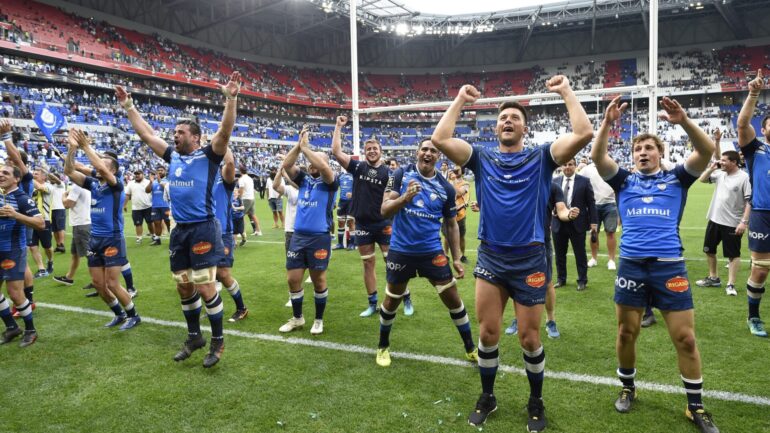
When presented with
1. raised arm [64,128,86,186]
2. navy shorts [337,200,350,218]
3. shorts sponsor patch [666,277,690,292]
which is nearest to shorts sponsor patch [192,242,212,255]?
raised arm [64,128,86,186]

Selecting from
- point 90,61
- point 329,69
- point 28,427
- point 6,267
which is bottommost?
point 28,427

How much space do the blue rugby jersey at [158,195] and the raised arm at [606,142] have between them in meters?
12.0

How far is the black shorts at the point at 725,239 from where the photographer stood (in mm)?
6254

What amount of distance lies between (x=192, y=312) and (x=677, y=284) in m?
4.45

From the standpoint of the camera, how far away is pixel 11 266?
537 centimetres

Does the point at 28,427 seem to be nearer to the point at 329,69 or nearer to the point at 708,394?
the point at 708,394

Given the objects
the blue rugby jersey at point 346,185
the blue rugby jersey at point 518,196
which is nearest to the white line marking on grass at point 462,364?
the blue rugby jersey at point 518,196

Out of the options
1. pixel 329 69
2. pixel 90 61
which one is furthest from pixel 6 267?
pixel 329 69

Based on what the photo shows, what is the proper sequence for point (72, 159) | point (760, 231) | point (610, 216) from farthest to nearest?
1. point (610, 216)
2. point (72, 159)
3. point (760, 231)

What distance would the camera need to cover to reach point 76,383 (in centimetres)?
426

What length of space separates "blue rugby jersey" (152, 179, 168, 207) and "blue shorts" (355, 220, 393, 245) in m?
8.64

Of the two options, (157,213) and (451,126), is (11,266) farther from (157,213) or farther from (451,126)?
(157,213)

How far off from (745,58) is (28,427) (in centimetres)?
6468

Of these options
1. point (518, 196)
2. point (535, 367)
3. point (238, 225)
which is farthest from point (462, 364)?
point (238, 225)
